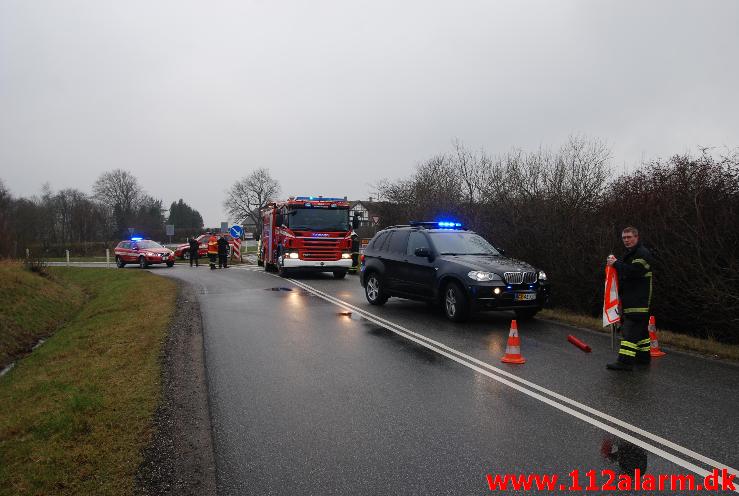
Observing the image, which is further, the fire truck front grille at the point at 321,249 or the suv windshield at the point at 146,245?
the suv windshield at the point at 146,245

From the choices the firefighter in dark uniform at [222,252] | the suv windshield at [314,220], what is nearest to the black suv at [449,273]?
the suv windshield at [314,220]

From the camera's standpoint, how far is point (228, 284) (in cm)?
1848

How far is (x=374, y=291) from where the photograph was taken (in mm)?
12664

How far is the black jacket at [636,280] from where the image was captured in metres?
6.45

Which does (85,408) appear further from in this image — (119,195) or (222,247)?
(119,195)

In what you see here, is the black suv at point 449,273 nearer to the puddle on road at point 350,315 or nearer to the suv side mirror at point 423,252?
the suv side mirror at point 423,252

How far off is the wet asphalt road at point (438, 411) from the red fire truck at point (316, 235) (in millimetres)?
10152

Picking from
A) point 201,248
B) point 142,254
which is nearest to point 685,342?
point 142,254

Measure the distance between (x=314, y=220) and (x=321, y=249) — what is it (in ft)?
3.52

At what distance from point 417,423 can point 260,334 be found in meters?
4.91

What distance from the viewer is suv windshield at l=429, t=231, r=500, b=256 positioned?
1086 cm

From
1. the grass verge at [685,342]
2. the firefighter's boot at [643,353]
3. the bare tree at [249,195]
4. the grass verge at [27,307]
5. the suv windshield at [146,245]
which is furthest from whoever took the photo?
A: the bare tree at [249,195]

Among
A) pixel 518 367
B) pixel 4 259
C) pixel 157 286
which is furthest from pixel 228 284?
pixel 518 367

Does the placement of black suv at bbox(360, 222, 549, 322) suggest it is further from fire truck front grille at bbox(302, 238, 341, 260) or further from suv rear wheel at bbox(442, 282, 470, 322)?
fire truck front grille at bbox(302, 238, 341, 260)
